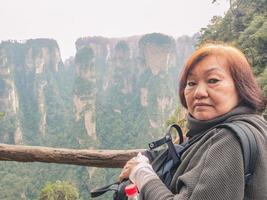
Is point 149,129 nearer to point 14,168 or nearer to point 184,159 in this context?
point 14,168

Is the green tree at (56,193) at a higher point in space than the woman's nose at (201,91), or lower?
lower

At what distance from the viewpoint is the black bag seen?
811 millimetres

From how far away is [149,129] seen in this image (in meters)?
44.4

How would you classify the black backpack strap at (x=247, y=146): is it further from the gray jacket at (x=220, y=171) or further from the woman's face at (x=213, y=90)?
the woman's face at (x=213, y=90)

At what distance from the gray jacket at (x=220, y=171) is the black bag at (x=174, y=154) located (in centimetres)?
1

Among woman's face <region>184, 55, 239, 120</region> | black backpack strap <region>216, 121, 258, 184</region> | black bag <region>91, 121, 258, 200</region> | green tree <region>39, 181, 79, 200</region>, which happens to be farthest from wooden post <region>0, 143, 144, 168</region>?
green tree <region>39, 181, 79, 200</region>

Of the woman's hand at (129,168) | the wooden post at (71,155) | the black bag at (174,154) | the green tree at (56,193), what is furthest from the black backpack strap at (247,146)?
the green tree at (56,193)

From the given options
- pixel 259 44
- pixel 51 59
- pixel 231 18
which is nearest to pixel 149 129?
pixel 51 59

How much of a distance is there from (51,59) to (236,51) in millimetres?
59390

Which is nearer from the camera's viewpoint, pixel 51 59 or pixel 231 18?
pixel 231 18

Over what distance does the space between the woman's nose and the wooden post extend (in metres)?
0.92

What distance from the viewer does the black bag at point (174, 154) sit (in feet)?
2.66

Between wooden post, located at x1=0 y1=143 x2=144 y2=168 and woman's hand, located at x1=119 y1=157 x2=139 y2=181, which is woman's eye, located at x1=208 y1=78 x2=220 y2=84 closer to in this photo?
woman's hand, located at x1=119 y1=157 x2=139 y2=181

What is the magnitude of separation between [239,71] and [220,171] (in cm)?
28
